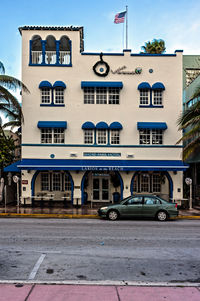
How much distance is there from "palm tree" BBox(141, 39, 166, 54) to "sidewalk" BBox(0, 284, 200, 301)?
30553 millimetres

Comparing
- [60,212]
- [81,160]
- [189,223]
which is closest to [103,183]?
[81,160]

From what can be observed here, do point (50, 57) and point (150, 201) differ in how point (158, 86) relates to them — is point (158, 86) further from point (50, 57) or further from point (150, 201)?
point (150, 201)

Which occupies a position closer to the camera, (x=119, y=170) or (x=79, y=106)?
(x=119, y=170)

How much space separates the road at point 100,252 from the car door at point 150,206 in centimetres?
152

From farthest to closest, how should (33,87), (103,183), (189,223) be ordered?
(103,183) < (33,87) < (189,223)

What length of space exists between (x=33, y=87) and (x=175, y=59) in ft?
37.9

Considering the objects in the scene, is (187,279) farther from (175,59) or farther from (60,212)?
(175,59)

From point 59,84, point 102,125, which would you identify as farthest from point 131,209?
point 59,84

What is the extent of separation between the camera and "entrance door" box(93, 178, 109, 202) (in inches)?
933

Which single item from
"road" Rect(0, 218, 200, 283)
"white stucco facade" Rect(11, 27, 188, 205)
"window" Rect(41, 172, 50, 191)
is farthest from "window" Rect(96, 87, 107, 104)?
"road" Rect(0, 218, 200, 283)

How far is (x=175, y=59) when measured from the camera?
874 inches

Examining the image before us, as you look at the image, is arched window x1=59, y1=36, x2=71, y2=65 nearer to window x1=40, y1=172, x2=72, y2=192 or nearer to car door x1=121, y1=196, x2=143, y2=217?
window x1=40, y1=172, x2=72, y2=192

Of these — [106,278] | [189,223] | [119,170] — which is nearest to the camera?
[106,278]

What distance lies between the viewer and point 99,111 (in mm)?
21984
